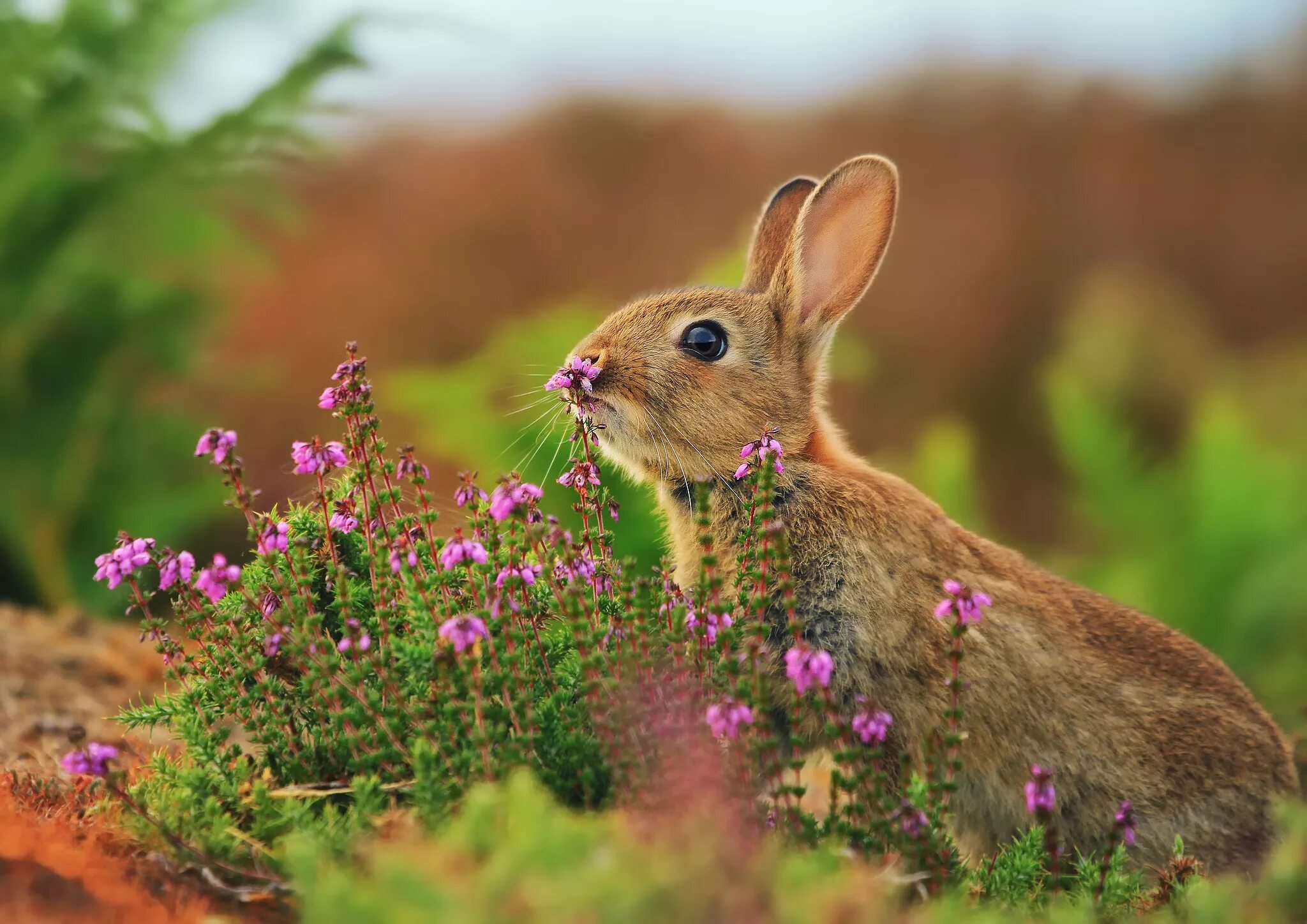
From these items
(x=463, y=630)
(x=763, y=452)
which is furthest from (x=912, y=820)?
(x=463, y=630)

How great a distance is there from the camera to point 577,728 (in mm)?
3037

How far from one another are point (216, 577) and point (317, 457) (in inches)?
15.9

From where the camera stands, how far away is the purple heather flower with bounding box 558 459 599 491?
3266 millimetres

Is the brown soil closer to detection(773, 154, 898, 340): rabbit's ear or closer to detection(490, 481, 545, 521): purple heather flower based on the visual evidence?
detection(490, 481, 545, 521): purple heather flower

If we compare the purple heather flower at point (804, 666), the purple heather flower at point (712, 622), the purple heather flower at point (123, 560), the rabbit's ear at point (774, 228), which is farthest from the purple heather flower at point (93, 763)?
the rabbit's ear at point (774, 228)

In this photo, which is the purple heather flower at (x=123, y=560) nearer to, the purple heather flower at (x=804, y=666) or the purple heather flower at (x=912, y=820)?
the purple heather flower at (x=804, y=666)

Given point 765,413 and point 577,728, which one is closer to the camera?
point 577,728

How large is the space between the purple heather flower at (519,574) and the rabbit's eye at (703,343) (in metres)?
1.44

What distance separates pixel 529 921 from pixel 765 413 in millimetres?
Answer: 2661

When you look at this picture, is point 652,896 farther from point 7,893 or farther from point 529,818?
point 7,893

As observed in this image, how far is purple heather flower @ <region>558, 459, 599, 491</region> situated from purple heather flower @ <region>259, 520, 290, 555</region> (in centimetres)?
78

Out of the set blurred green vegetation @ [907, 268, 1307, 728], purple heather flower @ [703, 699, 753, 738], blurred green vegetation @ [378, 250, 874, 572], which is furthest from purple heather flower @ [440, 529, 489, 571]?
blurred green vegetation @ [907, 268, 1307, 728]

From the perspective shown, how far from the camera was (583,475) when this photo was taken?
3307mm

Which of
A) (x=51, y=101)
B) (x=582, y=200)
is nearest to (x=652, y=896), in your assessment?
(x=51, y=101)
